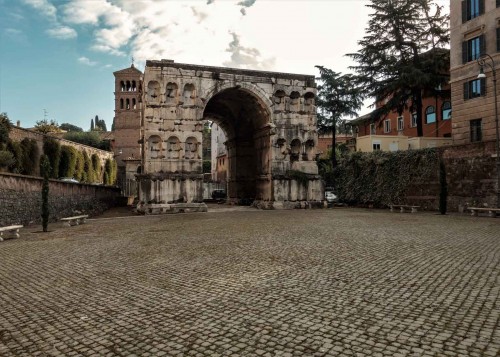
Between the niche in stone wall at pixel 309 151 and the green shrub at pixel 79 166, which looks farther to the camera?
the green shrub at pixel 79 166

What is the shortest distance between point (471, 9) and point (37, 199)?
32133 millimetres

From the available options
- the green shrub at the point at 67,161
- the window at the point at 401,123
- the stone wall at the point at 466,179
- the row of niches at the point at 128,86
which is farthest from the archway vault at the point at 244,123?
the row of niches at the point at 128,86

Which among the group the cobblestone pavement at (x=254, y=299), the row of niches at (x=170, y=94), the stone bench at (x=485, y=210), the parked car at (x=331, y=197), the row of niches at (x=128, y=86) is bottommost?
the cobblestone pavement at (x=254, y=299)

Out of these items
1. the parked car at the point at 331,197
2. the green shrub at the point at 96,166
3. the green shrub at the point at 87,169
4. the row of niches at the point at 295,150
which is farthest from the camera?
the green shrub at the point at 96,166

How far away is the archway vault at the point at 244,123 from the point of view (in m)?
25.6

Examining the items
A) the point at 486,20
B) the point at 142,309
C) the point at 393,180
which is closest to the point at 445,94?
the point at 486,20

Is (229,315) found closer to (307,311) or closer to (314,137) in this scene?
(307,311)

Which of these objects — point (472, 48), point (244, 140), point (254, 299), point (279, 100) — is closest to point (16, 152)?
point (244, 140)

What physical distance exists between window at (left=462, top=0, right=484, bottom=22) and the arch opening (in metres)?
16.6

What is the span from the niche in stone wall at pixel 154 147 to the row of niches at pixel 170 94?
2446mm

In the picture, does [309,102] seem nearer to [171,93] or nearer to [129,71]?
[171,93]

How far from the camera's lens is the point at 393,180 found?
28578 mm

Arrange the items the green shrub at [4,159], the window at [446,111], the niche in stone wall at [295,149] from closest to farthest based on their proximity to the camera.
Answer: the green shrub at [4,159] < the niche in stone wall at [295,149] < the window at [446,111]

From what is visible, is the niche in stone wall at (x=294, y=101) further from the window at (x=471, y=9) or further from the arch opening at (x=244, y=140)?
the window at (x=471, y=9)
